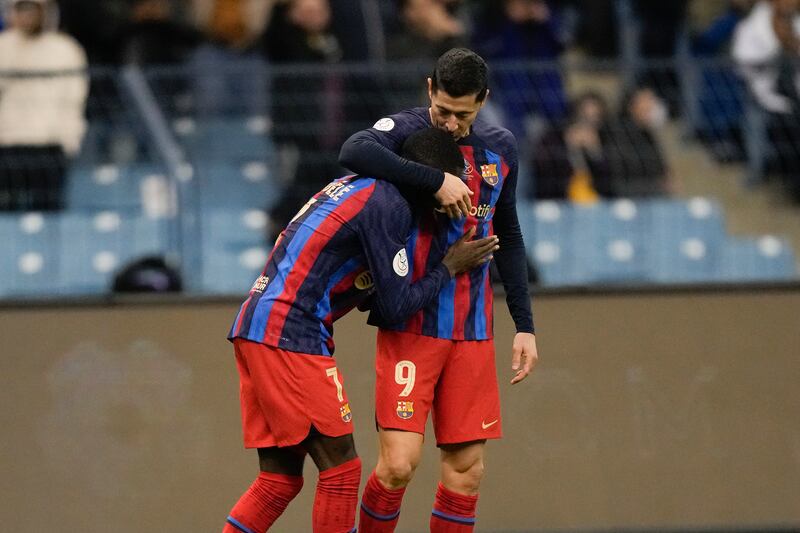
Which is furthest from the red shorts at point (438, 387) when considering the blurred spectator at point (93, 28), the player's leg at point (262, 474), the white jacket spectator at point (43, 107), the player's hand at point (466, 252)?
the blurred spectator at point (93, 28)

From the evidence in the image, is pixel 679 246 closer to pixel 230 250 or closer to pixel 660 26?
pixel 230 250

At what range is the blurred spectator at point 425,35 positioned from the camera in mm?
9922

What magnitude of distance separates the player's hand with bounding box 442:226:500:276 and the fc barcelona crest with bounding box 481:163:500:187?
0.22 meters

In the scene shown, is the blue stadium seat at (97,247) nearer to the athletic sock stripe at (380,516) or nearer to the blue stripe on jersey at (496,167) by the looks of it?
the athletic sock stripe at (380,516)

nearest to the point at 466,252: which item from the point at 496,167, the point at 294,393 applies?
the point at 496,167

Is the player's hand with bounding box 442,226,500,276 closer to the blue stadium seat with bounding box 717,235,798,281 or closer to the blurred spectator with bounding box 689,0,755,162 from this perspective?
the blue stadium seat with bounding box 717,235,798,281

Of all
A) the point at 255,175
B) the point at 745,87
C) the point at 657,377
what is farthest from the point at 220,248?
the point at 745,87

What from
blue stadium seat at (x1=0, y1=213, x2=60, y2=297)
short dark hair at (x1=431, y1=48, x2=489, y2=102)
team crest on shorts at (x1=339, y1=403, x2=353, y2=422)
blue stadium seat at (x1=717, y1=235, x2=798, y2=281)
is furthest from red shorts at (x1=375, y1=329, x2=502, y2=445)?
blue stadium seat at (x1=0, y1=213, x2=60, y2=297)

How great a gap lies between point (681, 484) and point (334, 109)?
299 centimetres

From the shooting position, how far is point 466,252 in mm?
6258

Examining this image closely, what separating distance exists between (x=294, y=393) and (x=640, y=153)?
149 inches

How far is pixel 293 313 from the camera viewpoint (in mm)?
6078

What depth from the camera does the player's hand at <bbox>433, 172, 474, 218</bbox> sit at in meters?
6.00

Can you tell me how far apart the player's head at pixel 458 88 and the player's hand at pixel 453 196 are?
24 cm
